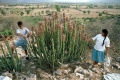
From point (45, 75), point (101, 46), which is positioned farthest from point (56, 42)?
point (101, 46)

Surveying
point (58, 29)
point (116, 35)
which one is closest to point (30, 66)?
point (58, 29)

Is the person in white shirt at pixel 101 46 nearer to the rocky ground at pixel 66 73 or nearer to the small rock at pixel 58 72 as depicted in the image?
the rocky ground at pixel 66 73

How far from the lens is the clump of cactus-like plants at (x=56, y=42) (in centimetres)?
490

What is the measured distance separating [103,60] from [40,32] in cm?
243

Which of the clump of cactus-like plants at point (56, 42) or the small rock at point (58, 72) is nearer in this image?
the clump of cactus-like plants at point (56, 42)

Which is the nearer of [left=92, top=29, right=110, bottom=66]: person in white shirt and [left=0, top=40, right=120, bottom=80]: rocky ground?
[left=0, top=40, right=120, bottom=80]: rocky ground

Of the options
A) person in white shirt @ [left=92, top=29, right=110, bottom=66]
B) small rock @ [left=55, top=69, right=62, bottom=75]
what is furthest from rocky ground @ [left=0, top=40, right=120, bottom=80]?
person in white shirt @ [left=92, top=29, right=110, bottom=66]

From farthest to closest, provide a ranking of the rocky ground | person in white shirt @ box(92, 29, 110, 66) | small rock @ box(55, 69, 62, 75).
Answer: person in white shirt @ box(92, 29, 110, 66) → small rock @ box(55, 69, 62, 75) → the rocky ground

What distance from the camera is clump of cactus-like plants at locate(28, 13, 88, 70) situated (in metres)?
4.90

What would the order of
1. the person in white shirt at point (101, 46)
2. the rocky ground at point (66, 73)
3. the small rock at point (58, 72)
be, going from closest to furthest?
the rocky ground at point (66, 73)
the small rock at point (58, 72)
the person in white shirt at point (101, 46)

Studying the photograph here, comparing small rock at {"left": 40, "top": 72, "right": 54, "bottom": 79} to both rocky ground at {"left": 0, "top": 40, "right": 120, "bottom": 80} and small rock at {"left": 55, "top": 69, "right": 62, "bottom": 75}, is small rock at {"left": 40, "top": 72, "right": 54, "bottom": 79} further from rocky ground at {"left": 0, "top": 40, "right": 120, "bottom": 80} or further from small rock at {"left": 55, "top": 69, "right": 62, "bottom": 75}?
small rock at {"left": 55, "top": 69, "right": 62, "bottom": 75}

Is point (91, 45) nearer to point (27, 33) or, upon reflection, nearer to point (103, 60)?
point (103, 60)

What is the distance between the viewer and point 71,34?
5.24 m

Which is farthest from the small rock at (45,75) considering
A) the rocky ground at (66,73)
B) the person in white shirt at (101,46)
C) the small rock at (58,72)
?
the person in white shirt at (101,46)
